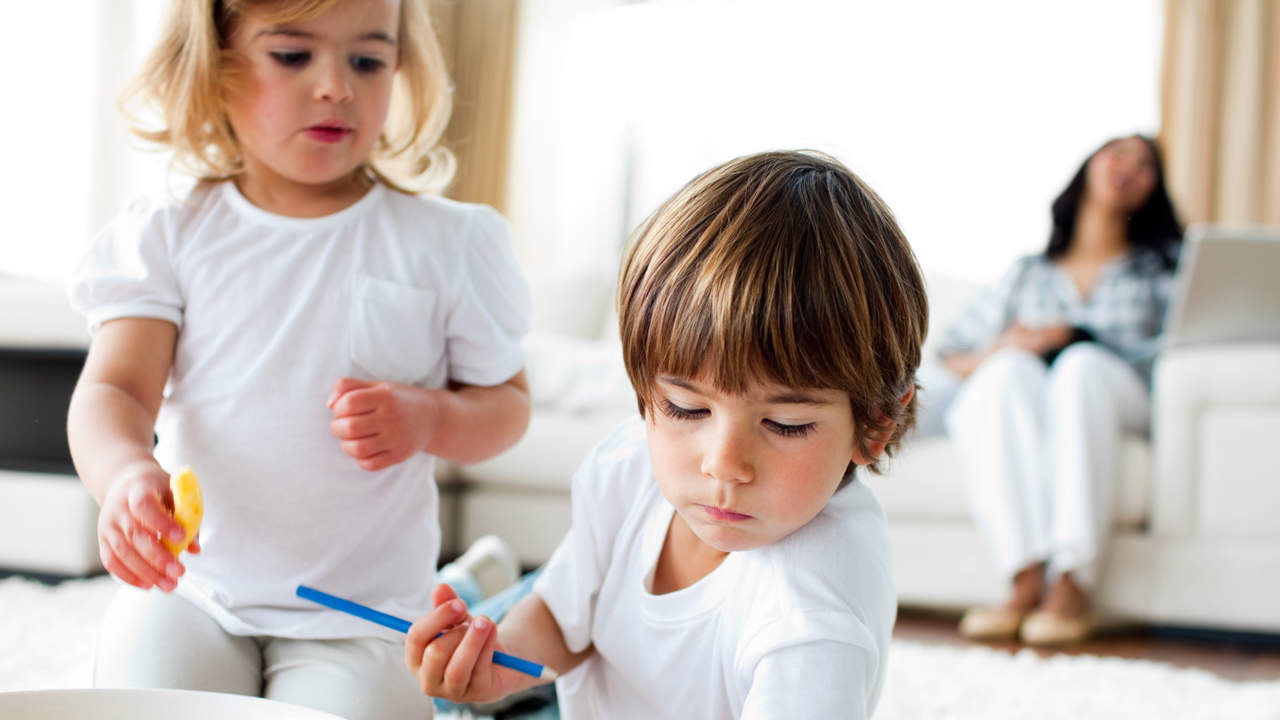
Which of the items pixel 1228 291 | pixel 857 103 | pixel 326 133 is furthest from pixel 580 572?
pixel 857 103

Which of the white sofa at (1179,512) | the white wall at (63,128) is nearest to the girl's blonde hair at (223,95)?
the white sofa at (1179,512)

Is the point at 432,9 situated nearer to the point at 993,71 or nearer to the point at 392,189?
the point at 392,189

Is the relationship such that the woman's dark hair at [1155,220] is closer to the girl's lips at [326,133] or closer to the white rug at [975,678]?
the white rug at [975,678]

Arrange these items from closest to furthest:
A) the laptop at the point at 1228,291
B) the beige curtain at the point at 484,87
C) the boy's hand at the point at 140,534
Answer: the boy's hand at the point at 140,534 → the laptop at the point at 1228,291 → the beige curtain at the point at 484,87

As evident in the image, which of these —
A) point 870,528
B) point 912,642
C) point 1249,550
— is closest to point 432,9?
point 870,528

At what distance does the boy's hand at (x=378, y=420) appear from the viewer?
0.81m

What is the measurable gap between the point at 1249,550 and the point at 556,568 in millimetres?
1481

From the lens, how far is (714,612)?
0.72 meters

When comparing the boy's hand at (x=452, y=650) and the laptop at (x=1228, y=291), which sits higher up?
the laptop at (x=1228, y=291)

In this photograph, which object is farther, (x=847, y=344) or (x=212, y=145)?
(x=212, y=145)

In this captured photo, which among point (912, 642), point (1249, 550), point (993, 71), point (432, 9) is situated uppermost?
point (993, 71)

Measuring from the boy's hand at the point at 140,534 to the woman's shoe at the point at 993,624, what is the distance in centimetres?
147

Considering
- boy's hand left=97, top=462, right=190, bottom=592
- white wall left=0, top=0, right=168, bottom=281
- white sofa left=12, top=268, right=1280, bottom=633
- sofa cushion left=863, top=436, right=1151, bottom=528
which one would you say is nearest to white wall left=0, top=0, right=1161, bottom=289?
white wall left=0, top=0, right=168, bottom=281

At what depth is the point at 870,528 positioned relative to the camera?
71 cm
